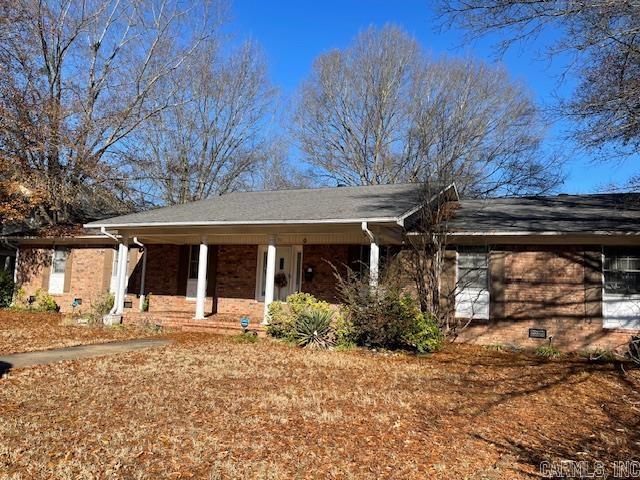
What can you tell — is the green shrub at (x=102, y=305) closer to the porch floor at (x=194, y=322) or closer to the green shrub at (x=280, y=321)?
the porch floor at (x=194, y=322)

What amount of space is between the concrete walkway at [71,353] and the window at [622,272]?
1010 cm

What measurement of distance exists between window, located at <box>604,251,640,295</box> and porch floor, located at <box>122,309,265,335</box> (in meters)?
8.15

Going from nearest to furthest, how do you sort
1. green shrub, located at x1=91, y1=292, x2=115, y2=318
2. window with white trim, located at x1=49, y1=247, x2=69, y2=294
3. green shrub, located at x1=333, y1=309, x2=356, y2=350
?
green shrub, located at x1=333, y1=309, x2=356, y2=350, green shrub, located at x1=91, y1=292, x2=115, y2=318, window with white trim, located at x1=49, y1=247, x2=69, y2=294

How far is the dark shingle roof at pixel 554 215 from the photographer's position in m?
11.1

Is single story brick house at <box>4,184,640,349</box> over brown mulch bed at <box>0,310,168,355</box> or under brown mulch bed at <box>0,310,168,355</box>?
over

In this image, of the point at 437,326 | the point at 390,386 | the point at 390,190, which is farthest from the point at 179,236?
the point at 390,386

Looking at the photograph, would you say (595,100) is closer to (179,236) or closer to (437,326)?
(437,326)

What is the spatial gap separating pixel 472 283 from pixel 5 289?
1663 centimetres

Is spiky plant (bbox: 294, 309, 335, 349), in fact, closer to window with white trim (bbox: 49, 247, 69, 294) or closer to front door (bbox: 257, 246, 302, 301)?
front door (bbox: 257, 246, 302, 301)

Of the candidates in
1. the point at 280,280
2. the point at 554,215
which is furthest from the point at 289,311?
the point at 554,215

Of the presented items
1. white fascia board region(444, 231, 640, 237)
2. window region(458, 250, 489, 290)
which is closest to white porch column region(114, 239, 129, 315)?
white fascia board region(444, 231, 640, 237)

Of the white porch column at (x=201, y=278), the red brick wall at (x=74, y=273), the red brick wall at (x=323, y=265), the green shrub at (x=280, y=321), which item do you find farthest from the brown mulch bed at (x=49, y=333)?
the red brick wall at (x=323, y=265)

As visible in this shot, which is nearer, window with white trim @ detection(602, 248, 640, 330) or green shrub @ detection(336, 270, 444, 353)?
green shrub @ detection(336, 270, 444, 353)

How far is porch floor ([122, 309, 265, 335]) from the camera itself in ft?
41.6
